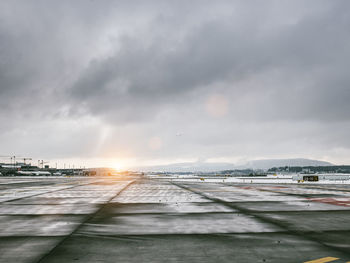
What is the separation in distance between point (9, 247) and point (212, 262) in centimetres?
647

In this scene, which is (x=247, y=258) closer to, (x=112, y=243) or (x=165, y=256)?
(x=165, y=256)

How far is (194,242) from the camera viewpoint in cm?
954

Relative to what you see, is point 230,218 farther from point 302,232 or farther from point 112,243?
point 112,243

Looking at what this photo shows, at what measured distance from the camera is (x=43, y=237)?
10.3 m

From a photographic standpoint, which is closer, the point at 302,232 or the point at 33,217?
the point at 302,232

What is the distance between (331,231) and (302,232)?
124cm

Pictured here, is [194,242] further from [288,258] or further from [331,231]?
[331,231]

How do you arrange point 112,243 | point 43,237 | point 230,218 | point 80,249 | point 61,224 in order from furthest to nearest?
point 230,218, point 61,224, point 43,237, point 112,243, point 80,249

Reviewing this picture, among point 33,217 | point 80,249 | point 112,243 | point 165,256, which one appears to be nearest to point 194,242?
point 165,256

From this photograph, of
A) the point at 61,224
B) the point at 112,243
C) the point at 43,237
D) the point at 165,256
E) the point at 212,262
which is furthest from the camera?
the point at 61,224

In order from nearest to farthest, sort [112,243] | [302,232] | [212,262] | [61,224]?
1. [212,262]
2. [112,243]
3. [302,232]
4. [61,224]

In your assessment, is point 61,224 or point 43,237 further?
point 61,224

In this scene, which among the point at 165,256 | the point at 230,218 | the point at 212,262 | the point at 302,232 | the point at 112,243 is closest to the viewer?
the point at 212,262

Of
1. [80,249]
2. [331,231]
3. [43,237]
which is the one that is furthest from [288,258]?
[43,237]
